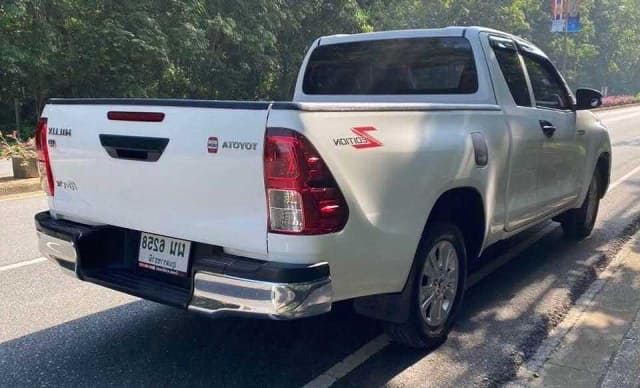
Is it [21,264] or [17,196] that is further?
[17,196]

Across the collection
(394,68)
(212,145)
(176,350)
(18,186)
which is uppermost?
(394,68)

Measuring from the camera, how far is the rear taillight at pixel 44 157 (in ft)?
12.0

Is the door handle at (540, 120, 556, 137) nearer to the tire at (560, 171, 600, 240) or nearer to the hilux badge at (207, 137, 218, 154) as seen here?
the tire at (560, 171, 600, 240)

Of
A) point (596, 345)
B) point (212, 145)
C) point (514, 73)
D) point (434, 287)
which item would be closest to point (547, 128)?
point (514, 73)

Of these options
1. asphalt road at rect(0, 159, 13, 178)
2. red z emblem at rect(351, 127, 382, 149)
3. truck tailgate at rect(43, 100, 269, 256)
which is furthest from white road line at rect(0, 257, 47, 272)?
asphalt road at rect(0, 159, 13, 178)

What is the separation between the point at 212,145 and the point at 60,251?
1342 millimetres

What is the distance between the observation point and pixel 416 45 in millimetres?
4801

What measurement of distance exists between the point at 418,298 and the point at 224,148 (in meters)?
1.49

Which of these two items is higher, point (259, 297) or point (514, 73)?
point (514, 73)

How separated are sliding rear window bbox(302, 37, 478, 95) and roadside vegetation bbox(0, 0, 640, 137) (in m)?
11.8

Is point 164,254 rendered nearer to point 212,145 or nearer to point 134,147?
point 134,147

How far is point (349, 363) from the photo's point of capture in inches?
141

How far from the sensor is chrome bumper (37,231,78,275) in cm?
346

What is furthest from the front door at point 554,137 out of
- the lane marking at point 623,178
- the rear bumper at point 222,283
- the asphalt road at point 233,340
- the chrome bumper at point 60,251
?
the lane marking at point 623,178
